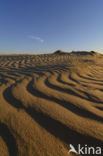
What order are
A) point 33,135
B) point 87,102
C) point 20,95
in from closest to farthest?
point 33,135 < point 87,102 < point 20,95

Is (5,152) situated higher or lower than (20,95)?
lower

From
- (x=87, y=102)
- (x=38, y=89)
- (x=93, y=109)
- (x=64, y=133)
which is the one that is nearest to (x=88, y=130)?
(x=64, y=133)

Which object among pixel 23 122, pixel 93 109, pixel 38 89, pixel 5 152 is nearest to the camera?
pixel 5 152

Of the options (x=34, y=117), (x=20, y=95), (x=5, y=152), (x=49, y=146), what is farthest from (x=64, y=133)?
(x=20, y=95)

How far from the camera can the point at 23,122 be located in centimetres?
103

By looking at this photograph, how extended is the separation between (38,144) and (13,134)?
0.77ft

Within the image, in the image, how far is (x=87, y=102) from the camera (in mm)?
1326

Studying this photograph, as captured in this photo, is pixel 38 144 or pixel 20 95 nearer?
pixel 38 144

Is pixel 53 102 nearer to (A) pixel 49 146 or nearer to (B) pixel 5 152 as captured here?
(A) pixel 49 146

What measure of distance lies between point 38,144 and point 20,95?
84 centimetres

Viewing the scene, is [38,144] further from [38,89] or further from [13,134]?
[38,89]
